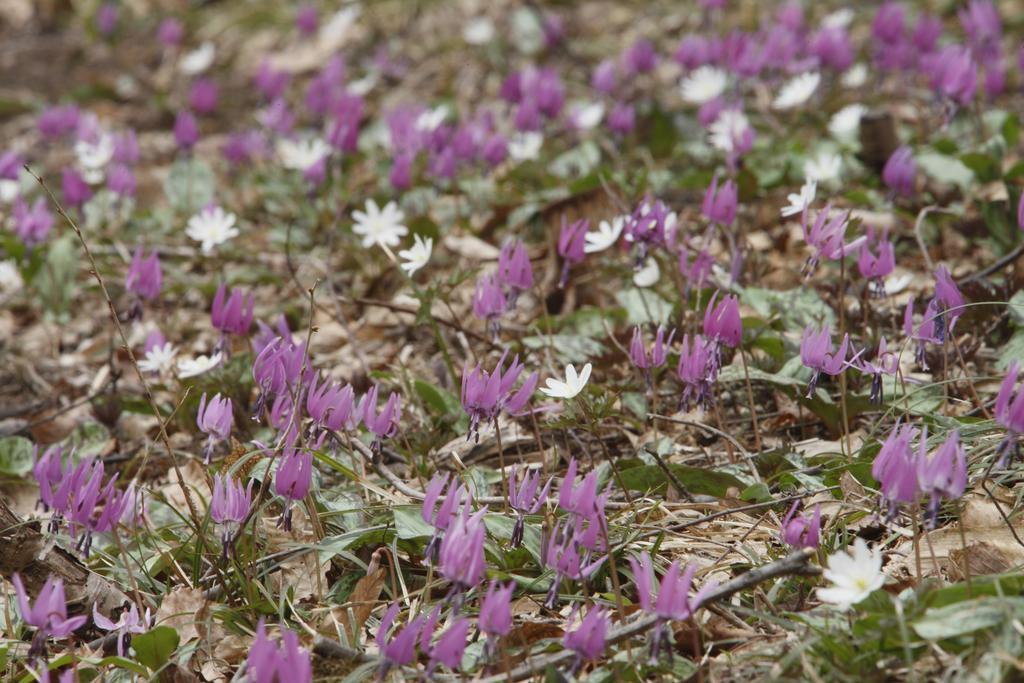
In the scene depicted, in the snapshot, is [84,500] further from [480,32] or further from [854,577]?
[480,32]

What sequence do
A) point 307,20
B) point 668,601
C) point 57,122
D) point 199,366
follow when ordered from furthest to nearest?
1. point 307,20
2. point 57,122
3. point 199,366
4. point 668,601

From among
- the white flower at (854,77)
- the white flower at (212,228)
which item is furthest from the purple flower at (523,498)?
the white flower at (854,77)

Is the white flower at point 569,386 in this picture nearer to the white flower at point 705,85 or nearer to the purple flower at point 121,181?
the purple flower at point 121,181

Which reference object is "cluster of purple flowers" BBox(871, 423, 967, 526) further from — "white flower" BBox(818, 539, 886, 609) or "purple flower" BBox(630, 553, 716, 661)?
"purple flower" BBox(630, 553, 716, 661)

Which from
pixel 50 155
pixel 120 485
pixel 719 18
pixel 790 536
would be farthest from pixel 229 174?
pixel 790 536

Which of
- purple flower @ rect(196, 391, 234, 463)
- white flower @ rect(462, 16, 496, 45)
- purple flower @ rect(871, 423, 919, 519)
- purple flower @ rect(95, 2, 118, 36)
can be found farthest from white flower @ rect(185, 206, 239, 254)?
purple flower @ rect(95, 2, 118, 36)

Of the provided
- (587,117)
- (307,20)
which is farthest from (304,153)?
(307,20)
